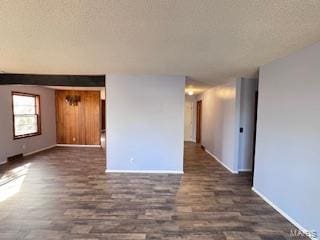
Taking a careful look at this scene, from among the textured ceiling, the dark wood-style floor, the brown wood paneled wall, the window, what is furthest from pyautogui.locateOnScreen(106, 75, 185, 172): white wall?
the brown wood paneled wall

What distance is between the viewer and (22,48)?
290cm

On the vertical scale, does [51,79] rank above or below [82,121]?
above

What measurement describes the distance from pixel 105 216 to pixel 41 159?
424 cm

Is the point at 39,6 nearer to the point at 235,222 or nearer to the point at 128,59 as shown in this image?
the point at 128,59

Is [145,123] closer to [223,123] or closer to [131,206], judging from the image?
[131,206]

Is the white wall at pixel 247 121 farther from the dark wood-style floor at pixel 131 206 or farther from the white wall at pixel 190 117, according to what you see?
the white wall at pixel 190 117

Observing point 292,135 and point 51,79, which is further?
point 51,79

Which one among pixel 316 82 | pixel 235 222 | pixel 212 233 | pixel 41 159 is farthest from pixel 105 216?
pixel 41 159

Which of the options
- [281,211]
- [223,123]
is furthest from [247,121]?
[281,211]

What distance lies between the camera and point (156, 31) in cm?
223

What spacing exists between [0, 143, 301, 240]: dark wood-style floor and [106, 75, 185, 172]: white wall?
387 mm

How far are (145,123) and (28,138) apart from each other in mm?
4268

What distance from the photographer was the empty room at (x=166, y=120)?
6.53 ft

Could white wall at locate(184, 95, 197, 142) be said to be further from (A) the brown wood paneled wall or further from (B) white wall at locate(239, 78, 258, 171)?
(B) white wall at locate(239, 78, 258, 171)
